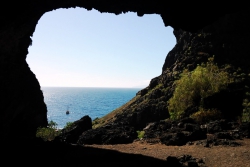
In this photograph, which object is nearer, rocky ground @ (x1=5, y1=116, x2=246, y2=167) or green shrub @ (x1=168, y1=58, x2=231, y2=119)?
rocky ground @ (x1=5, y1=116, x2=246, y2=167)

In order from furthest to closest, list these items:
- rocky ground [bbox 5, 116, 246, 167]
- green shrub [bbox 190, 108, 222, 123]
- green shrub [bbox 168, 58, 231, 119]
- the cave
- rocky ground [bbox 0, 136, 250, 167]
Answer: green shrub [bbox 168, 58, 231, 119]
green shrub [bbox 190, 108, 222, 123]
the cave
rocky ground [bbox 5, 116, 246, 167]
rocky ground [bbox 0, 136, 250, 167]

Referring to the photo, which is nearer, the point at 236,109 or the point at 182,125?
the point at 182,125

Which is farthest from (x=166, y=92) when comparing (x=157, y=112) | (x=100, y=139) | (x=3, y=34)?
(x=3, y=34)

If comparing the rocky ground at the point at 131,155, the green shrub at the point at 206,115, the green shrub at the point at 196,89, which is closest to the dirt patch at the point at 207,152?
the rocky ground at the point at 131,155

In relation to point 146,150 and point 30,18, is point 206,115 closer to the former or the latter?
point 146,150

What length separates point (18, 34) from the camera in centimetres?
2358

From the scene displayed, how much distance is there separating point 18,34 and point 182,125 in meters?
22.9

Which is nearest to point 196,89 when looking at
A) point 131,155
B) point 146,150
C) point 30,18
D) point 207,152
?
point 146,150

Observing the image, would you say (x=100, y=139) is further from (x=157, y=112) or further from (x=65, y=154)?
(x=157, y=112)

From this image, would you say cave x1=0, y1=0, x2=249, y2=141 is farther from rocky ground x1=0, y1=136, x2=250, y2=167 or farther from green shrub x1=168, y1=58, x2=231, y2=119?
green shrub x1=168, y1=58, x2=231, y2=119

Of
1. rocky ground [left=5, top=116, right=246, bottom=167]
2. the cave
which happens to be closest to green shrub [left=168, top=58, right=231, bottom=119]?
rocky ground [left=5, top=116, right=246, bottom=167]

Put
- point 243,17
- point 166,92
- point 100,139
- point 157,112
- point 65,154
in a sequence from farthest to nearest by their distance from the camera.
→ point 243,17, point 166,92, point 157,112, point 100,139, point 65,154

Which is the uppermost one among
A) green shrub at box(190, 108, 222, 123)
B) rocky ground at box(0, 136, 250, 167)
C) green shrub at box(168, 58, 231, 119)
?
green shrub at box(168, 58, 231, 119)

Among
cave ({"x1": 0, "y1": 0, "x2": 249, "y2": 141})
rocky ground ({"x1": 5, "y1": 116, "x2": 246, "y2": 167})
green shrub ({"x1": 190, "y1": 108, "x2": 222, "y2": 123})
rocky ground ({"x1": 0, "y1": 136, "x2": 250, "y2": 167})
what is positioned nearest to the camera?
rocky ground ({"x1": 0, "y1": 136, "x2": 250, "y2": 167})
